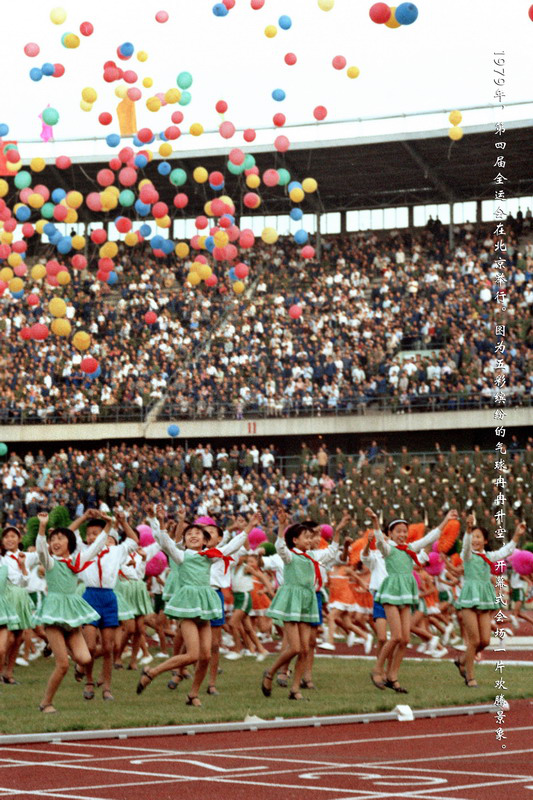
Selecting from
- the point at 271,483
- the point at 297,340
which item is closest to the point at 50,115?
the point at 271,483

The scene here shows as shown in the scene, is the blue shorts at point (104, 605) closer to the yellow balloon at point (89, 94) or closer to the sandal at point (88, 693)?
the sandal at point (88, 693)

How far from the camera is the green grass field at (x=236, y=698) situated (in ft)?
34.4

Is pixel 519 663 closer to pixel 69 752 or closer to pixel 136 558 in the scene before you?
pixel 136 558

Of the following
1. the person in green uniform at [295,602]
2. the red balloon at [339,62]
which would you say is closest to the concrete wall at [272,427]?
the red balloon at [339,62]

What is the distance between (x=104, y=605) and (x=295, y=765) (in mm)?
4650

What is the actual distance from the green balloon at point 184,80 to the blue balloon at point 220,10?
5.10 meters

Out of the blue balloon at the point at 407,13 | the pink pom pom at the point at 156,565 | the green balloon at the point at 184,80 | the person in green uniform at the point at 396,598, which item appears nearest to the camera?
the person in green uniform at the point at 396,598

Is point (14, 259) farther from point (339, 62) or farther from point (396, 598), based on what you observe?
point (396, 598)

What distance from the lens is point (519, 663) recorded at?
50.2ft

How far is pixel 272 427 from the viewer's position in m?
33.5

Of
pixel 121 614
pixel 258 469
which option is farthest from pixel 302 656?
pixel 258 469

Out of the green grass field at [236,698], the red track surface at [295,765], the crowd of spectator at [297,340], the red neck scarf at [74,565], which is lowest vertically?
the green grass field at [236,698]

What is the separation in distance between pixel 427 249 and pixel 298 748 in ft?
98.4

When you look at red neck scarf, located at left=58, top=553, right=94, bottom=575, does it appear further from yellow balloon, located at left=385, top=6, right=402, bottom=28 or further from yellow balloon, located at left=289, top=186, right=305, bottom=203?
yellow balloon, located at left=289, top=186, right=305, bottom=203
